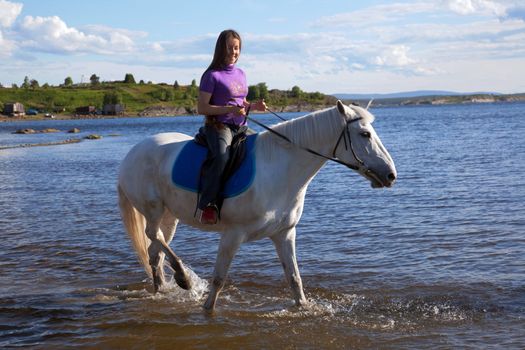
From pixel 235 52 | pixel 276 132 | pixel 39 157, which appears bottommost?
pixel 39 157

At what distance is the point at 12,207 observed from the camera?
1817 cm

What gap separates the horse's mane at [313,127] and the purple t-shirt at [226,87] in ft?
1.64

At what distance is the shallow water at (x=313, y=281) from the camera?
23.8 feet

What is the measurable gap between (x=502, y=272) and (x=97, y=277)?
641 cm

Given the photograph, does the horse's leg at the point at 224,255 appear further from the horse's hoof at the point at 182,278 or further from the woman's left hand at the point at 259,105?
the woman's left hand at the point at 259,105

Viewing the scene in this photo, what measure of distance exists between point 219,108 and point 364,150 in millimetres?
1696

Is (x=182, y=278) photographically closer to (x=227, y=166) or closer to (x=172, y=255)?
(x=172, y=255)

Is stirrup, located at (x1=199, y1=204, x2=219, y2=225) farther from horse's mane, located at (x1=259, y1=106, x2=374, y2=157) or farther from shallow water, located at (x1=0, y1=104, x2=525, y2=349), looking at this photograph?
shallow water, located at (x1=0, y1=104, x2=525, y2=349)

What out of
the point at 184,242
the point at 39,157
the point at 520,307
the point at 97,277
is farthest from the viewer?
the point at 39,157

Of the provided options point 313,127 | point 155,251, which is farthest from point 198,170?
point 155,251

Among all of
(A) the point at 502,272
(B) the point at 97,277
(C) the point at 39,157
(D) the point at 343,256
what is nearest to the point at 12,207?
(B) the point at 97,277

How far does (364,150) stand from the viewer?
672 cm

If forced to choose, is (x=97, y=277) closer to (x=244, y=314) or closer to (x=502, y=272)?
(x=244, y=314)

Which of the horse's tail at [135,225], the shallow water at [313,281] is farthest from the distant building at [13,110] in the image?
the horse's tail at [135,225]
